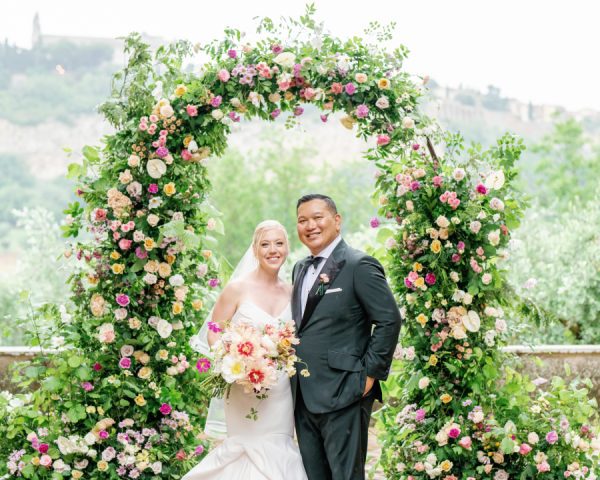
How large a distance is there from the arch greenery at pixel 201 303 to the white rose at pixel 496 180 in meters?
0.01

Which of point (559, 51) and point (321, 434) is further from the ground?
point (559, 51)

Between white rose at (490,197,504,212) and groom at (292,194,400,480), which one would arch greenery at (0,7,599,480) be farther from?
groom at (292,194,400,480)

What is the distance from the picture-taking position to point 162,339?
523 cm

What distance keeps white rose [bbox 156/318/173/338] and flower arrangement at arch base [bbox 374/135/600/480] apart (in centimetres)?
149

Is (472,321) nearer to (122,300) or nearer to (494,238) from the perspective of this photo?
(494,238)

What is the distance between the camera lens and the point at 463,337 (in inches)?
196

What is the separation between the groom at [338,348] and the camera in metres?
4.41

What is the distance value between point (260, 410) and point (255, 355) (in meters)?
0.65

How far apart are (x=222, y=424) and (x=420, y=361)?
1.35 metres

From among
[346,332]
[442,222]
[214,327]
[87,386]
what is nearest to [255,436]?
[214,327]

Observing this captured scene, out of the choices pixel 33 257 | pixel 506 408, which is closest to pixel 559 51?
pixel 33 257

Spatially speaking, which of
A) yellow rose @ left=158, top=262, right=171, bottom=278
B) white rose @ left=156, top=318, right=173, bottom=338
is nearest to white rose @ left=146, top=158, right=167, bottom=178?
yellow rose @ left=158, top=262, right=171, bottom=278

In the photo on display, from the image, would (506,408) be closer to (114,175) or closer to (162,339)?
(162,339)

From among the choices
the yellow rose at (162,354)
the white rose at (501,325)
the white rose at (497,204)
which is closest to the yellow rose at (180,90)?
the yellow rose at (162,354)
